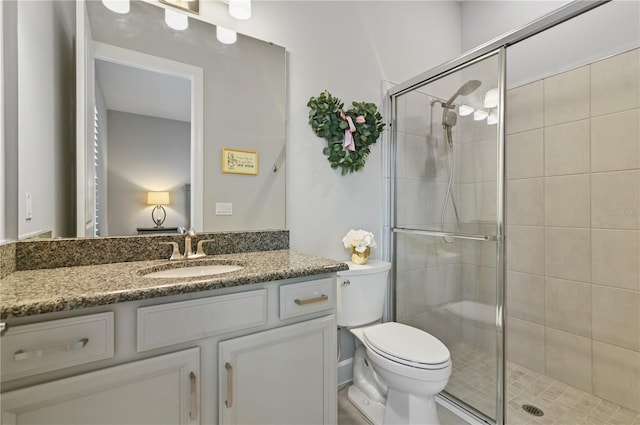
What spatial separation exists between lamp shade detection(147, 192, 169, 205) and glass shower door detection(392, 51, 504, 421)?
1408 mm

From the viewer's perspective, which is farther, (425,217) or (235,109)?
(425,217)

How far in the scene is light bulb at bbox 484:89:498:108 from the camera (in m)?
1.48

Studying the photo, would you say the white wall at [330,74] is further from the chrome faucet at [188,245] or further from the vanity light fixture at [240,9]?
the chrome faucet at [188,245]

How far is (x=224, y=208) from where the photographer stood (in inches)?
59.3

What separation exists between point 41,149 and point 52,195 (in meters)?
0.18

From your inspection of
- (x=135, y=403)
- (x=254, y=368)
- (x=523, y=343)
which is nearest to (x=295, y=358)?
(x=254, y=368)

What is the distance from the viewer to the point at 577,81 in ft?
6.09

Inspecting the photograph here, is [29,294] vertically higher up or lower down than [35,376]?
higher up

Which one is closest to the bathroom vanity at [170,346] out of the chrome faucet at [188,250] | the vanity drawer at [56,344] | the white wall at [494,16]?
the vanity drawer at [56,344]

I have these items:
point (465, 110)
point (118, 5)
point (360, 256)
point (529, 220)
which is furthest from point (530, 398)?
point (118, 5)

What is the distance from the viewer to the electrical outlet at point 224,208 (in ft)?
4.89

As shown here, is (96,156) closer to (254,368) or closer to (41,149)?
(41,149)

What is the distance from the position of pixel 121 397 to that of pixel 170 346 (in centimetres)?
16

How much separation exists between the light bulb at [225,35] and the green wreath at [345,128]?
19.8 inches
